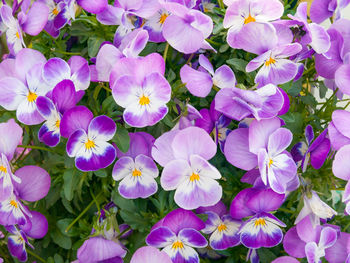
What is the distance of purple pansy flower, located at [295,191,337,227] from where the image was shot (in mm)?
620

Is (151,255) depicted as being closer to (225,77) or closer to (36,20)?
(225,77)

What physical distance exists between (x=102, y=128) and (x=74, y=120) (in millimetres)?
35

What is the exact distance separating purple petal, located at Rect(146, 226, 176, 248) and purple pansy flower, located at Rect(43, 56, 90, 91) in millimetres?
208

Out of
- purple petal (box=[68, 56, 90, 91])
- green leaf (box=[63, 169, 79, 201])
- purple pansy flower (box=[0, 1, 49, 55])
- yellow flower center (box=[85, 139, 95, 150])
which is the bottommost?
green leaf (box=[63, 169, 79, 201])

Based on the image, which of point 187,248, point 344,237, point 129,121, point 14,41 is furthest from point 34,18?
point 344,237

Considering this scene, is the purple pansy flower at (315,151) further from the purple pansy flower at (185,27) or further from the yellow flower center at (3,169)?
the yellow flower center at (3,169)

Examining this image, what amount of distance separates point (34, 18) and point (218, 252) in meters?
0.44

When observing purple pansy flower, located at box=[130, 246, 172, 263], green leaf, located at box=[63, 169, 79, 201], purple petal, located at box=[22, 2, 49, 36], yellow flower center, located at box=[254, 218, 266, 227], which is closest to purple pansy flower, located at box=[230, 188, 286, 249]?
yellow flower center, located at box=[254, 218, 266, 227]

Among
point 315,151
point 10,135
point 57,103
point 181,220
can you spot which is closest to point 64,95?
point 57,103

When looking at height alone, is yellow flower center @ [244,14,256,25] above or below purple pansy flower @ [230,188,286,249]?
above

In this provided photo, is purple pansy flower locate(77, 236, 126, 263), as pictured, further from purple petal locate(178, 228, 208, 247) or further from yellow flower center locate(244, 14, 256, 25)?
yellow flower center locate(244, 14, 256, 25)

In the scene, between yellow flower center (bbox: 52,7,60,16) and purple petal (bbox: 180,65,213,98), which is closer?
purple petal (bbox: 180,65,213,98)

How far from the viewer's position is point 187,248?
0.62 m

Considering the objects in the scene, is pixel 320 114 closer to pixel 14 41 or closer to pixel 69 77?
pixel 69 77
